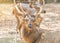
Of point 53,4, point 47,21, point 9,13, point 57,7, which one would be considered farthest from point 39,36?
point 53,4

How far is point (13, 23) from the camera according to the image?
→ 342 centimetres

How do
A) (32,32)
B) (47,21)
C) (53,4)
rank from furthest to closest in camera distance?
(53,4) → (47,21) → (32,32)

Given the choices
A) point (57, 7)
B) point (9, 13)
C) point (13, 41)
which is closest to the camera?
point (13, 41)

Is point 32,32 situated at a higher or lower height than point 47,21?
higher

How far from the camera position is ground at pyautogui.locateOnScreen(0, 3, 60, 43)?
2.72 meters

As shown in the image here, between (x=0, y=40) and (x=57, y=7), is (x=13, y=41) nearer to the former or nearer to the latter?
(x=0, y=40)

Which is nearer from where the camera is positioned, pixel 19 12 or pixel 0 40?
pixel 19 12

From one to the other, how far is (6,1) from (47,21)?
195 cm

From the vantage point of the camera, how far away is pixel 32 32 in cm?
201

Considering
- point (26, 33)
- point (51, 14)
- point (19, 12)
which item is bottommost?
Answer: point (51, 14)

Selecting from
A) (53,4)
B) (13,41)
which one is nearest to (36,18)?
(13,41)

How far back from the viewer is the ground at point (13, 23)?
2723 mm

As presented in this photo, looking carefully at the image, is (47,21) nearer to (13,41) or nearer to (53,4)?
(13,41)

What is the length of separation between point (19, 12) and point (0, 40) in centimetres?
55
